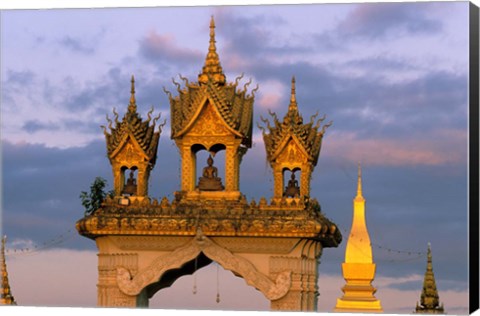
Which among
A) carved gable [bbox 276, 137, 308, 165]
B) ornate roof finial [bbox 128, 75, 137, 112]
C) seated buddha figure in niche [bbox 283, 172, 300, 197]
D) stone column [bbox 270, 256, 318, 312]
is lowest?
stone column [bbox 270, 256, 318, 312]

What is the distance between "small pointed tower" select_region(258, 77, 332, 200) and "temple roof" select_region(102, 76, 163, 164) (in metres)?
1.97

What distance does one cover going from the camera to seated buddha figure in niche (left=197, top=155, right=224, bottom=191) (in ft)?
108

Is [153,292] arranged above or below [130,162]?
below

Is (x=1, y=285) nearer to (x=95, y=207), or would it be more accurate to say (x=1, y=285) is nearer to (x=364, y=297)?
(x=95, y=207)

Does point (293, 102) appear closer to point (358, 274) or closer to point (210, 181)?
point (210, 181)

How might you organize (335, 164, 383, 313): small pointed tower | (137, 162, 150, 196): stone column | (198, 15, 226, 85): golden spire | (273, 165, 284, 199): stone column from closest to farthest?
(273, 165, 284, 199): stone column → (137, 162, 150, 196): stone column → (198, 15, 226, 85): golden spire → (335, 164, 383, 313): small pointed tower

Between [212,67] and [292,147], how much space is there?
207 cm

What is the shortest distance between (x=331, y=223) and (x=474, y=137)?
3.75 m

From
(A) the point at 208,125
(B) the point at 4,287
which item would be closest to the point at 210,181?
(A) the point at 208,125

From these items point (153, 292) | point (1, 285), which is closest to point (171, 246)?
point (153, 292)

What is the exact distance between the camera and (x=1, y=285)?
3459cm

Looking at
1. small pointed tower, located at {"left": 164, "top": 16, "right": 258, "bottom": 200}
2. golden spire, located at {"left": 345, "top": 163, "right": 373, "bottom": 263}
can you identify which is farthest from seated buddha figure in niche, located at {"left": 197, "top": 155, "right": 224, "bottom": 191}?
golden spire, located at {"left": 345, "top": 163, "right": 373, "bottom": 263}

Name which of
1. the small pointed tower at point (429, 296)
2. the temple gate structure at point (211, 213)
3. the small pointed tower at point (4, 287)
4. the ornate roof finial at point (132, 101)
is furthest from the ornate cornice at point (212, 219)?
the small pointed tower at point (429, 296)

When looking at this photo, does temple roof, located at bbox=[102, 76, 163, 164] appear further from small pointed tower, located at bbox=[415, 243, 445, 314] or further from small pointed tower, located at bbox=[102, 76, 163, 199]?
small pointed tower, located at bbox=[415, 243, 445, 314]
